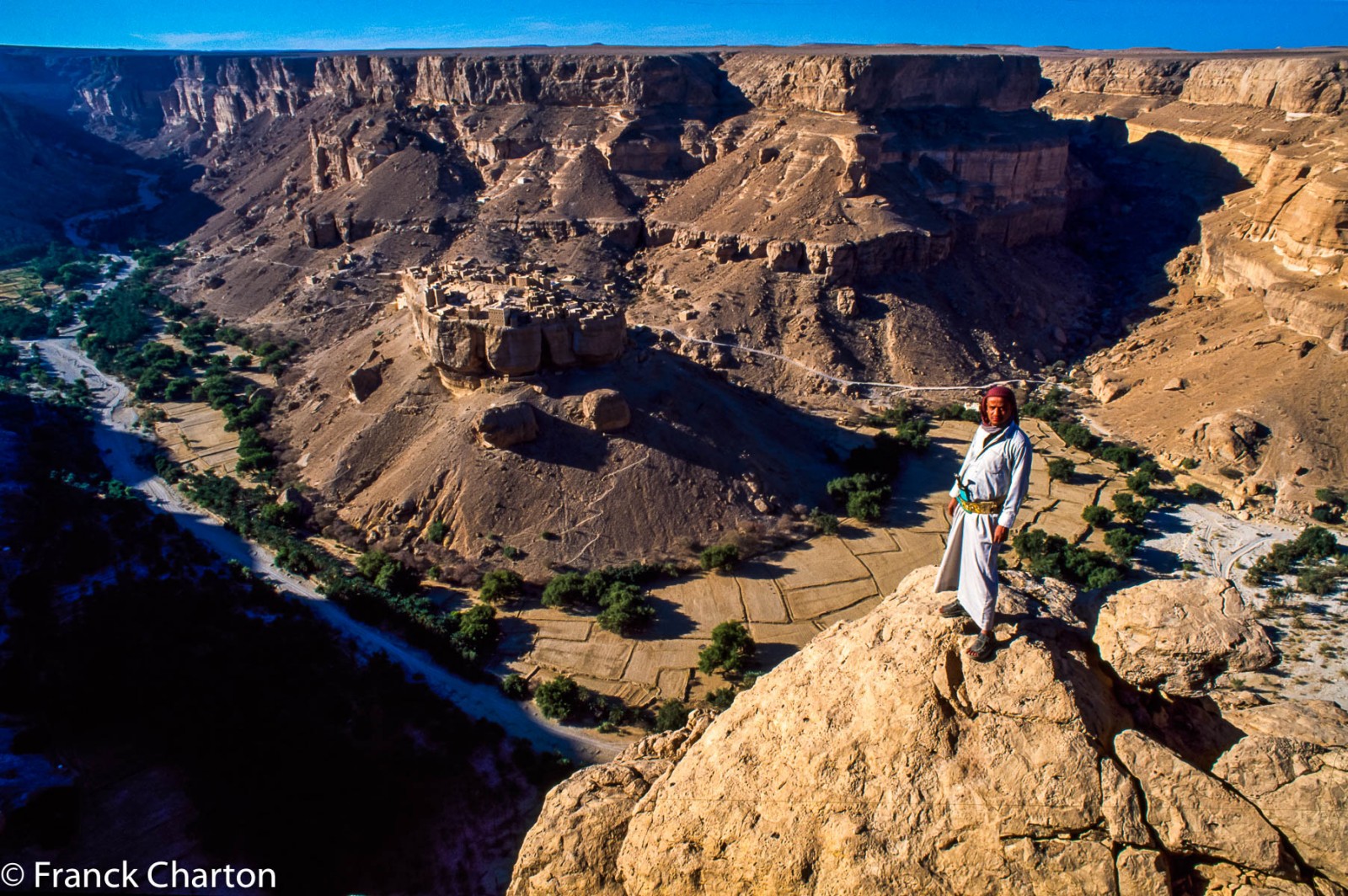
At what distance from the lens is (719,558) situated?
2650 cm

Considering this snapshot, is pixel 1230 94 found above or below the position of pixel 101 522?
above

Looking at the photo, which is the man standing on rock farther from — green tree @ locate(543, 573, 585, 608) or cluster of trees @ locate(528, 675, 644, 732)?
green tree @ locate(543, 573, 585, 608)

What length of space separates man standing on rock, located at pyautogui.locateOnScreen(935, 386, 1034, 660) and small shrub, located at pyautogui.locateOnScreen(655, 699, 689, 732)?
485 inches

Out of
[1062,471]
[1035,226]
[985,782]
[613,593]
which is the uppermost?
[1035,226]

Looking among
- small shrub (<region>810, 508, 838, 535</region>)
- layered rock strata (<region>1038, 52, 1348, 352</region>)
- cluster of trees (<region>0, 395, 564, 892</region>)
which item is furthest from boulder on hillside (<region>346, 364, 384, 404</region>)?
layered rock strata (<region>1038, 52, 1348, 352</region>)

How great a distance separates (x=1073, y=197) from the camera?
57469 millimetres

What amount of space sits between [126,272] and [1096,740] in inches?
3048

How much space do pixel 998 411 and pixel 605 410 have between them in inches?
842

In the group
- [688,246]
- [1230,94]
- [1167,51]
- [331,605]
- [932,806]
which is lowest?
[331,605]

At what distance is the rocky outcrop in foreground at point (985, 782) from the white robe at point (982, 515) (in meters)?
0.45

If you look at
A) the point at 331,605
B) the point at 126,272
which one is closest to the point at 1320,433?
the point at 331,605

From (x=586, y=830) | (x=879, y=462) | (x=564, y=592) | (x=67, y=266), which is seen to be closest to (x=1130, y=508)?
(x=879, y=462)

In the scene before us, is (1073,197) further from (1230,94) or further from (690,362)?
(690,362)

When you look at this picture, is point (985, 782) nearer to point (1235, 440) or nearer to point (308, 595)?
point (308, 595)
